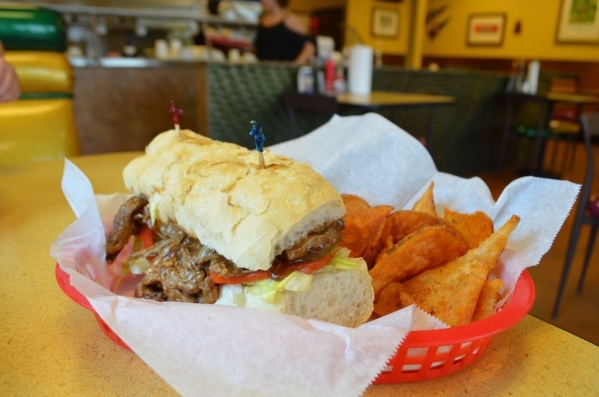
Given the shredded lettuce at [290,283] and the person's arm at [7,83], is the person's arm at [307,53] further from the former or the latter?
the shredded lettuce at [290,283]

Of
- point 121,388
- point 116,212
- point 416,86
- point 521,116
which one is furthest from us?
point 521,116

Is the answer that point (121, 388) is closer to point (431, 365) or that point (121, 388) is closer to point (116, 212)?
point (431, 365)

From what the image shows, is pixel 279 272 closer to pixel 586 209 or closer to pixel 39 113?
pixel 39 113

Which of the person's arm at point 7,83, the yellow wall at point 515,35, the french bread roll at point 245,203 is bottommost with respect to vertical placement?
the french bread roll at point 245,203

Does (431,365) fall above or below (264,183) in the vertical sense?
below

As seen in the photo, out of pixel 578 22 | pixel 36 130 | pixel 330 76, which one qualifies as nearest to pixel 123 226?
pixel 36 130

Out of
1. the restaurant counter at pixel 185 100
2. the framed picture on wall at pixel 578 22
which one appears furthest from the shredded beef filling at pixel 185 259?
the framed picture on wall at pixel 578 22

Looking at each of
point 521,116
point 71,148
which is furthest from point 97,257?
point 521,116
